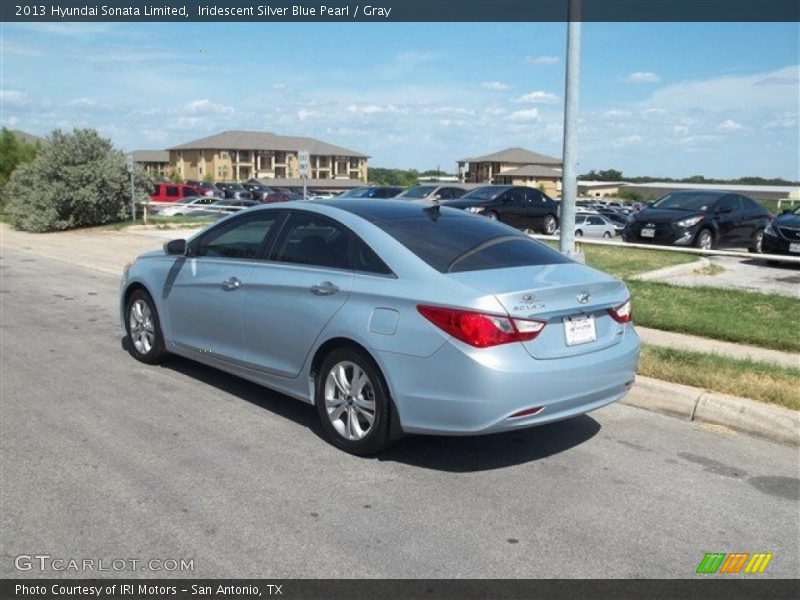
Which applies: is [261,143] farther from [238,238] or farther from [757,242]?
[238,238]

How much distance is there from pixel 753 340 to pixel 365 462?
197 inches

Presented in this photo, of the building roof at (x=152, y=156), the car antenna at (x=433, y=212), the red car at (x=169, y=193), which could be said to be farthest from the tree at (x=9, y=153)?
the building roof at (x=152, y=156)

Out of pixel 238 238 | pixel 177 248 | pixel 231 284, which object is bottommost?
pixel 231 284

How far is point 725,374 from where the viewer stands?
6363mm

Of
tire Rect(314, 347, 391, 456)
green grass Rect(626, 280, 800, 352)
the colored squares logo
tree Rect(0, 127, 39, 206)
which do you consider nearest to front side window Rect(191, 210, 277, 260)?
tire Rect(314, 347, 391, 456)

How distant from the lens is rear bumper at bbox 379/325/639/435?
14.2ft

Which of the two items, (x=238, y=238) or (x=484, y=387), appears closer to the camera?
(x=484, y=387)

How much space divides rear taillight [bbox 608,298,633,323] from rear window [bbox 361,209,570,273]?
52 centimetres

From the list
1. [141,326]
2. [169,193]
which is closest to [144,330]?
[141,326]

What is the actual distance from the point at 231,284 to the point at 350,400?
1607 millimetres

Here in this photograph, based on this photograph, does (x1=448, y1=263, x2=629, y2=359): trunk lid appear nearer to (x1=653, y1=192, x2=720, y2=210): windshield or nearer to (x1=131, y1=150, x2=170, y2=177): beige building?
(x1=653, y1=192, x2=720, y2=210): windshield

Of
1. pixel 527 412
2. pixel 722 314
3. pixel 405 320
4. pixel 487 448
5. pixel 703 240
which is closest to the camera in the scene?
pixel 527 412

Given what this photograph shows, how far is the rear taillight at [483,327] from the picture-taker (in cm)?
436

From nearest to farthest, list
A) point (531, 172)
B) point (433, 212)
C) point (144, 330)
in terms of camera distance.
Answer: point (433, 212)
point (144, 330)
point (531, 172)
